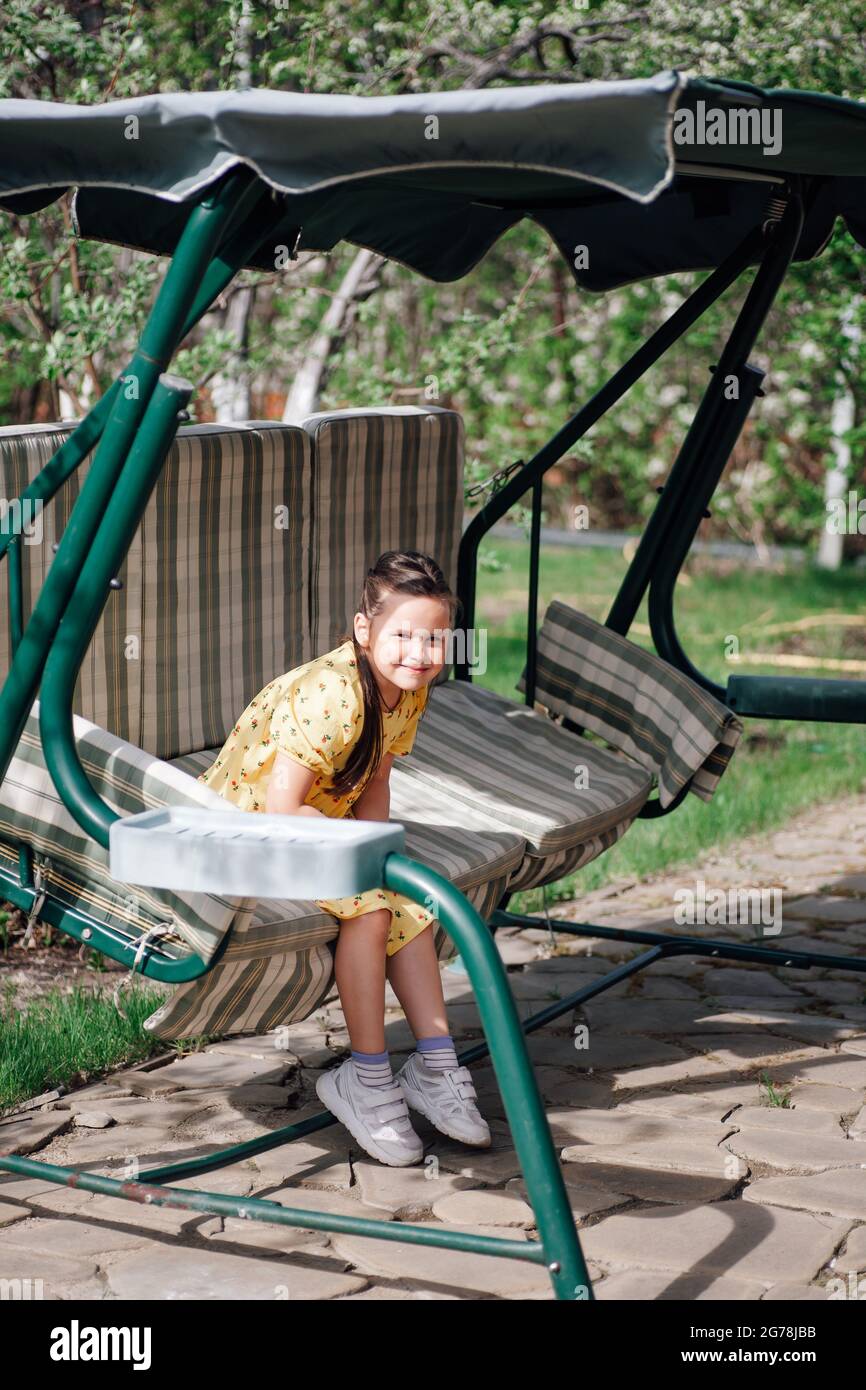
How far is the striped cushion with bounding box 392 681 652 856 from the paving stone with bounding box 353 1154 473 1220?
2.49 ft

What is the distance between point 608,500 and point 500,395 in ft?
4.59

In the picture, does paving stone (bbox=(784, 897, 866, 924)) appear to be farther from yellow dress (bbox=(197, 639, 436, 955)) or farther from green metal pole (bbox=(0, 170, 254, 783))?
green metal pole (bbox=(0, 170, 254, 783))

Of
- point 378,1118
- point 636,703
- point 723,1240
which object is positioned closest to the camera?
point 723,1240

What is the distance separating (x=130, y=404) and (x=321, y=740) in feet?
2.30

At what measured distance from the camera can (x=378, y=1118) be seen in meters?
3.10

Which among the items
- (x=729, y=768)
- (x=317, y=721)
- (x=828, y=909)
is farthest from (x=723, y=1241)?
(x=729, y=768)

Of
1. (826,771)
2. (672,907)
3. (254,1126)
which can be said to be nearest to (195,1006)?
(254,1126)

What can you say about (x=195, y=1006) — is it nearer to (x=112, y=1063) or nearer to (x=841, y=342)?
(x=112, y=1063)

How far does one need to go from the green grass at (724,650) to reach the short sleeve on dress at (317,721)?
74.6 inches

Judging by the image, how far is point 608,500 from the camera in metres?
13.1

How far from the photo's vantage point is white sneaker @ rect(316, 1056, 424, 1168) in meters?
3.10

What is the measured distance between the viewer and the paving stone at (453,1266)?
265cm

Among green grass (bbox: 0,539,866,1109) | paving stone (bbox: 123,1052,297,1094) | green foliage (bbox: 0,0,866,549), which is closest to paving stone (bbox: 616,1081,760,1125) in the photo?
paving stone (bbox: 123,1052,297,1094)

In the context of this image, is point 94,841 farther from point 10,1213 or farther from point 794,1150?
point 794,1150
